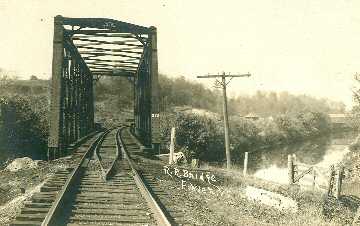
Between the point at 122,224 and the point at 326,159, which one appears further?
the point at 326,159

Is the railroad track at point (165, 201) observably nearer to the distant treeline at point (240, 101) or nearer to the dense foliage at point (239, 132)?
the dense foliage at point (239, 132)

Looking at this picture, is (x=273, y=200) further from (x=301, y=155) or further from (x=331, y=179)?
(x=301, y=155)

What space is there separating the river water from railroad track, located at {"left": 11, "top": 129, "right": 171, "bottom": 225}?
26837 millimetres

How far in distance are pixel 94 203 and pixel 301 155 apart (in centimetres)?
4271

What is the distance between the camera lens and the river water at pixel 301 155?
38281mm

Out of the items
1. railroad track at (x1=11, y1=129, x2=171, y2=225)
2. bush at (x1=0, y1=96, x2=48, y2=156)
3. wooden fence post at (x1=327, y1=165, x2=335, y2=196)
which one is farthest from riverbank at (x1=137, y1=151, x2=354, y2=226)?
bush at (x1=0, y1=96, x2=48, y2=156)

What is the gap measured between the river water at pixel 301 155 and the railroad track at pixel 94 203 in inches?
1057

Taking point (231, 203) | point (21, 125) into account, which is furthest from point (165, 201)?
point (21, 125)

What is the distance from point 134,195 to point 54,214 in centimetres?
215

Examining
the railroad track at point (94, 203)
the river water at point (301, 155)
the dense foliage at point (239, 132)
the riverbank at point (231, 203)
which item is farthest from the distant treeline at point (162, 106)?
the railroad track at point (94, 203)

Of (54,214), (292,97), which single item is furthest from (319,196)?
(292,97)

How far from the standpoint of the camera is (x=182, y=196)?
8.17 metres

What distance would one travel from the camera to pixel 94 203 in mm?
7082

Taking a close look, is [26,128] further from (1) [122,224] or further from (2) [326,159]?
(2) [326,159]
